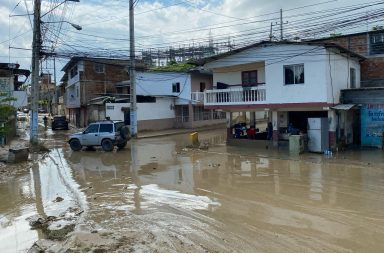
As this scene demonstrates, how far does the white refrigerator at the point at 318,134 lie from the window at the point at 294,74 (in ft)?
7.43


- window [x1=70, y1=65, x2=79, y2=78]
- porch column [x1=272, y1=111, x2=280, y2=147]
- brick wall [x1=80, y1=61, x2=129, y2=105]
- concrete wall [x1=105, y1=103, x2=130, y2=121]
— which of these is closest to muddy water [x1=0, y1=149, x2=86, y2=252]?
porch column [x1=272, y1=111, x2=280, y2=147]

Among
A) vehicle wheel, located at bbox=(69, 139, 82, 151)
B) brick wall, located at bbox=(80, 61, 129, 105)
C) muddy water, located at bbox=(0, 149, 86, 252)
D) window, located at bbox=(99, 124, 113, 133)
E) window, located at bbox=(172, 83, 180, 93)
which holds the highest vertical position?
brick wall, located at bbox=(80, 61, 129, 105)

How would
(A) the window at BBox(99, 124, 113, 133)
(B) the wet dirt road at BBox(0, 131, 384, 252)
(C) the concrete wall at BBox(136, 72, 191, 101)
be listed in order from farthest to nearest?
(C) the concrete wall at BBox(136, 72, 191, 101) < (A) the window at BBox(99, 124, 113, 133) < (B) the wet dirt road at BBox(0, 131, 384, 252)

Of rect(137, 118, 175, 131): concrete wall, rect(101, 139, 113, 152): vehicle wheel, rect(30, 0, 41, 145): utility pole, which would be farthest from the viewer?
rect(137, 118, 175, 131): concrete wall

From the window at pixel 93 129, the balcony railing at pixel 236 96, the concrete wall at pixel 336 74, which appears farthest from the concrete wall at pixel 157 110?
the concrete wall at pixel 336 74

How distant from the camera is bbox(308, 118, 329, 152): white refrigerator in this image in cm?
1930

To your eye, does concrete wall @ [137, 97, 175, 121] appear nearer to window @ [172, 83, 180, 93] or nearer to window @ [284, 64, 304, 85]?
window @ [172, 83, 180, 93]

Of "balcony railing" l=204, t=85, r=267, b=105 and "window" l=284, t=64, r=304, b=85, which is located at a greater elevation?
"window" l=284, t=64, r=304, b=85

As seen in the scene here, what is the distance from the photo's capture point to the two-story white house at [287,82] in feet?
62.7

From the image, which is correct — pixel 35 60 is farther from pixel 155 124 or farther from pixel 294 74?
pixel 294 74

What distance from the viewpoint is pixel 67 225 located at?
8477mm

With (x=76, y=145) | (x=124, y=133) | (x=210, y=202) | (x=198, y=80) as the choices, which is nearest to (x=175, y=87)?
(x=198, y=80)

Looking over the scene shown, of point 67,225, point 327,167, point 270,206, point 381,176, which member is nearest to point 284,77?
point 327,167

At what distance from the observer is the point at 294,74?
20.0 m
